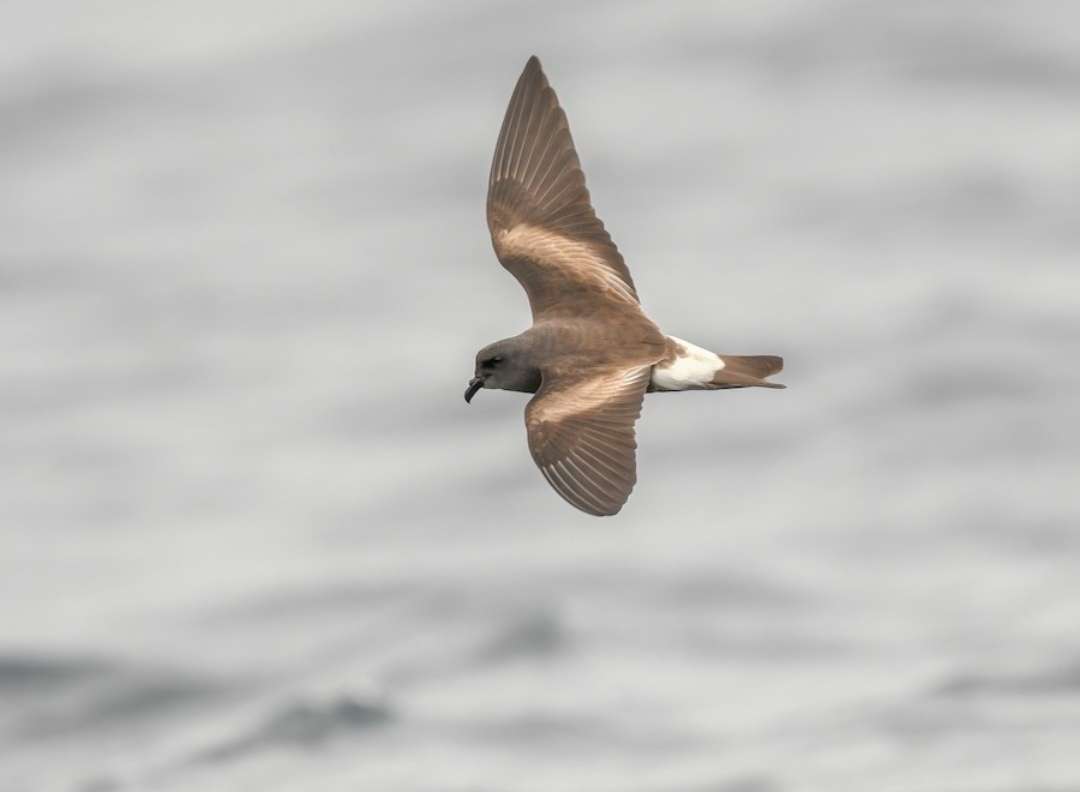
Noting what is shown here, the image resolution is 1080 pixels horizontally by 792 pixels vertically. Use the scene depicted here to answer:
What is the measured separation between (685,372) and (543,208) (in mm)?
1685

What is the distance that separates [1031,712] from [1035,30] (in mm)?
9463

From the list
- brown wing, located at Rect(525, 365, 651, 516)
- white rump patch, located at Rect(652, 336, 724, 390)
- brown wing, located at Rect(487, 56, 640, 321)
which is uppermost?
brown wing, located at Rect(487, 56, 640, 321)

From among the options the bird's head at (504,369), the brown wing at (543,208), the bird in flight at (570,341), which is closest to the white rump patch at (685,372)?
the bird in flight at (570,341)

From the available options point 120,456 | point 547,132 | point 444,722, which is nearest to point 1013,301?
point 444,722

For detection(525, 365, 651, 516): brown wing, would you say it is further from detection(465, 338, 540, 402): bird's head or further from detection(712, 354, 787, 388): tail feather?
detection(712, 354, 787, 388): tail feather

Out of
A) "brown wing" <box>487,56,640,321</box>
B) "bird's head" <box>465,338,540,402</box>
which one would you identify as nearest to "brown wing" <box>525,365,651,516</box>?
"bird's head" <box>465,338,540,402</box>

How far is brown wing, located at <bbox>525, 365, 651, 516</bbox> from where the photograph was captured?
32.4 feet

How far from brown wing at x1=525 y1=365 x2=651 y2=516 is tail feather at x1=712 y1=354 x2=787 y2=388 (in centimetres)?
36

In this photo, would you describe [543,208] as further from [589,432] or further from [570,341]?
[589,432]

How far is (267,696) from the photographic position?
61.3 ft

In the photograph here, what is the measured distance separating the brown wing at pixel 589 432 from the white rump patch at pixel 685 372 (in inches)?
3.6

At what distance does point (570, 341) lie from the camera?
10.7 m

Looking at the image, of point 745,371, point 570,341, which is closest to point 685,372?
point 745,371

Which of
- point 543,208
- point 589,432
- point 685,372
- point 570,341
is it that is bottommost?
point 589,432
